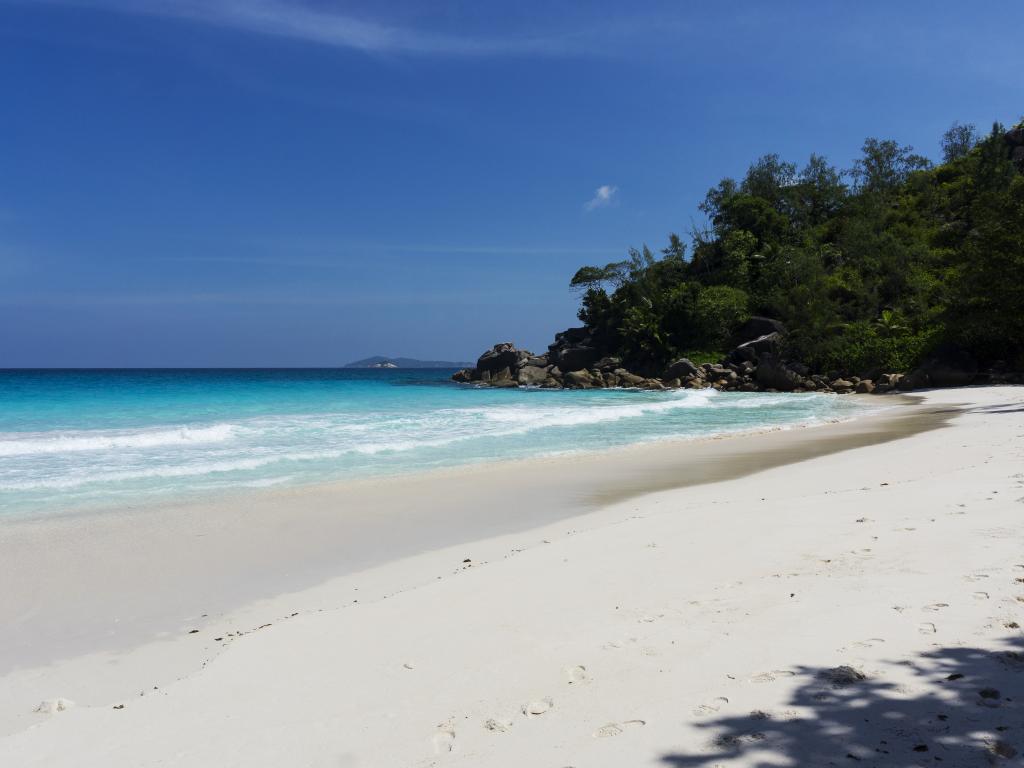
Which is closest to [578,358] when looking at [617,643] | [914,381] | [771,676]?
[914,381]

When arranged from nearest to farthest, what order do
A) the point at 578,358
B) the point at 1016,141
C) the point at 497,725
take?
the point at 497,725
the point at 578,358
the point at 1016,141

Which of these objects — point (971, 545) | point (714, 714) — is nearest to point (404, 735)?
point (714, 714)

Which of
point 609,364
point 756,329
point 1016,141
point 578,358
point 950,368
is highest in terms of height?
point 1016,141

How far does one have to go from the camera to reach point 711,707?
3219mm

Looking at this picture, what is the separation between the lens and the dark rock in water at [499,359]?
70125 millimetres

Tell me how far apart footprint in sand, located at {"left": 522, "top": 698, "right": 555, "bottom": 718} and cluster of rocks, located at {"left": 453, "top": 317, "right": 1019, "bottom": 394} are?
132 feet

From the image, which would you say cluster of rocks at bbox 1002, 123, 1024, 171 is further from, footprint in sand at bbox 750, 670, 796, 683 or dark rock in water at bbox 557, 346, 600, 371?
footprint in sand at bbox 750, 670, 796, 683

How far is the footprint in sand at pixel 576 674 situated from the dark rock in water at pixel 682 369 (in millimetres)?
49742

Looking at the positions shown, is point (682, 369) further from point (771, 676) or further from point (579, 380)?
point (771, 676)

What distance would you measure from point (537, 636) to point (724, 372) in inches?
1894

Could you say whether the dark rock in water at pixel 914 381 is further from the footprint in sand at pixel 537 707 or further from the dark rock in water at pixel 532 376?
the footprint in sand at pixel 537 707

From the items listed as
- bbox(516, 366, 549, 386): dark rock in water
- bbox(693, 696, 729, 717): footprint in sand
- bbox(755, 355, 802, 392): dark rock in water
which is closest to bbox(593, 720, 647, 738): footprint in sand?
bbox(693, 696, 729, 717): footprint in sand

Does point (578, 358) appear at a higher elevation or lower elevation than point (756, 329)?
lower

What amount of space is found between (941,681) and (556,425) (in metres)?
20.3
